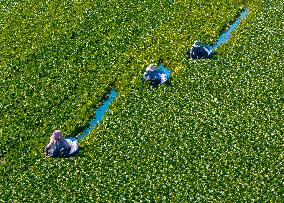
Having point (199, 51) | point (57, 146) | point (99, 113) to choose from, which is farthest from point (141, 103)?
point (57, 146)

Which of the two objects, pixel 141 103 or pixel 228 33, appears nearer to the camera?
pixel 141 103

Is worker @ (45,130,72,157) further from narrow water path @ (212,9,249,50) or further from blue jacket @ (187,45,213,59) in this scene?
narrow water path @ (212,9,249,50)

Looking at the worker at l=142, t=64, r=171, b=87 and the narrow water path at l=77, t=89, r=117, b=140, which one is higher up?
the narrow water path at l=77, t=89, r=117, b=140

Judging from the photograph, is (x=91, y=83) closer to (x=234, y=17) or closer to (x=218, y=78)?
(x=218, y=78)

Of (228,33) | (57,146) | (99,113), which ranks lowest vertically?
(228,33)

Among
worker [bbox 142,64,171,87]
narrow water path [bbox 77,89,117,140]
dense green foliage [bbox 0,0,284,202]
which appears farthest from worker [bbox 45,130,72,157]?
A: worker [bbox 142,64,171,87]

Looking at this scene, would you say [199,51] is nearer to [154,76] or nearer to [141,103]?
[154,76]

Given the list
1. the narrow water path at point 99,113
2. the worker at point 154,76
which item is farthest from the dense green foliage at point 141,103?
the worker at point 154,76
